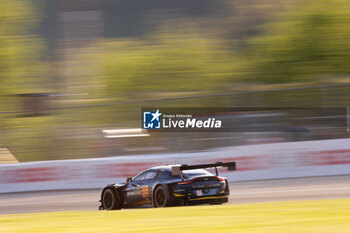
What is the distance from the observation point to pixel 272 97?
2345 centimetres

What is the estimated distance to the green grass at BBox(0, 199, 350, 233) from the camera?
7.36 meters

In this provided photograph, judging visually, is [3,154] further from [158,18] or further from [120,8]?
[120,8]

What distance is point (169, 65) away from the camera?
3238 centimetres

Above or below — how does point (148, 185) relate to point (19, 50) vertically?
below

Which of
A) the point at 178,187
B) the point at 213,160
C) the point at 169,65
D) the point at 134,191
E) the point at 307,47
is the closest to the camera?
the point at 178,187

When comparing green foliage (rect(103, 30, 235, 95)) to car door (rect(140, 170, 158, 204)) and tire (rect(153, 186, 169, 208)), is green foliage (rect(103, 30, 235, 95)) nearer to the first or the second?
car door (rect(140, 170, 158, 204))

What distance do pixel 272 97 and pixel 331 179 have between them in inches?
307

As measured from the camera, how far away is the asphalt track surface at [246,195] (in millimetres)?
13469

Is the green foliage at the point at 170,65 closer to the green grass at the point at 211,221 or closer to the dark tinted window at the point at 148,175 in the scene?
the dark tinted window at the point at 148,175

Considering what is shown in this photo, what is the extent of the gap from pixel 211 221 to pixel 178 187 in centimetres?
261

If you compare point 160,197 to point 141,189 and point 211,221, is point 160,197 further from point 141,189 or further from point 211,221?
point 211,221

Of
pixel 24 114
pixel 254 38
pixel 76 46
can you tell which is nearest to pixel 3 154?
pixel 24 114

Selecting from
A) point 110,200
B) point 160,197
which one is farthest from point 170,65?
point 160,197

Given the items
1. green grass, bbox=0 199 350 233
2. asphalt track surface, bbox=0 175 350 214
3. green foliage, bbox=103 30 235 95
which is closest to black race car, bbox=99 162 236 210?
green grass, bbox=0 199 350 233
